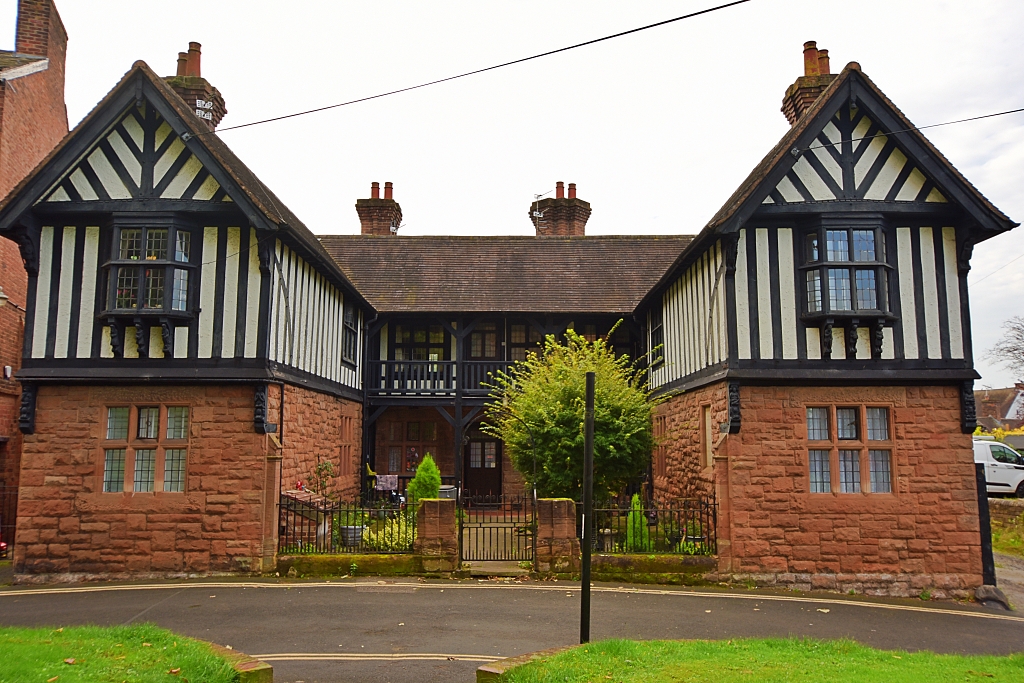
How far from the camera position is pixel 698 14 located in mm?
8188

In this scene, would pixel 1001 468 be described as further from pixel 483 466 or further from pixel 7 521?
pixel 7 521

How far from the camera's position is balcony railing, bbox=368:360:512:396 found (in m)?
21.0

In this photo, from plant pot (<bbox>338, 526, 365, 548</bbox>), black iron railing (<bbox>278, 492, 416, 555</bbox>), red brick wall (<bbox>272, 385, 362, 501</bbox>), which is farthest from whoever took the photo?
red brick wall (<bbox>272, 385, 362, 501</bbox>)

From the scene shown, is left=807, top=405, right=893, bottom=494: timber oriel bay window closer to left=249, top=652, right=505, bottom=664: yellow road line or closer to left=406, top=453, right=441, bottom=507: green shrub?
left=249, top=652, right=505, bottom=664: yellow road line

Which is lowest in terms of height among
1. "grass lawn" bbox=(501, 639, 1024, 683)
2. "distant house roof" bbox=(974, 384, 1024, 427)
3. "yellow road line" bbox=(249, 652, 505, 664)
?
"yellow road line" bbox=(249, 652, 505, 664)

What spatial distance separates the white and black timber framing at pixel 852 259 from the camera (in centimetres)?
1221

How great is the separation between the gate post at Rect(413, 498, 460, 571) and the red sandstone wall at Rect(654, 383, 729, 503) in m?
3.79

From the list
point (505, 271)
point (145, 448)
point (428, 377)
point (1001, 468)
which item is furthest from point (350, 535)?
point (1001, 468)

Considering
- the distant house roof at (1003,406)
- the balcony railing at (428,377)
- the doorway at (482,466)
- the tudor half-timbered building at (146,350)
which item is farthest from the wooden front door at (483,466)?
the distant house roof at (1003,406)

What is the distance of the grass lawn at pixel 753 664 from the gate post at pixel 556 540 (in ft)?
14.7

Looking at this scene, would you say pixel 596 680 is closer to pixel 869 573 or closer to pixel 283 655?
pixel 283 655

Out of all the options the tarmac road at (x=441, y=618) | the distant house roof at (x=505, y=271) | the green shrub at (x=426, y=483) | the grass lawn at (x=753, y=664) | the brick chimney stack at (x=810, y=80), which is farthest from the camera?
the distant house roof at (x=505, y=271)

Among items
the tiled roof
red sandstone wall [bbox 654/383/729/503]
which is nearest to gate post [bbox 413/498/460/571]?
red sandstone wall [bbox 654/383/729/503]

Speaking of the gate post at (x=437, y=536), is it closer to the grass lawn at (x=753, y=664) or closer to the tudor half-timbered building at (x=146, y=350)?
the tudor half-timbered building at (x=146, y=350)
